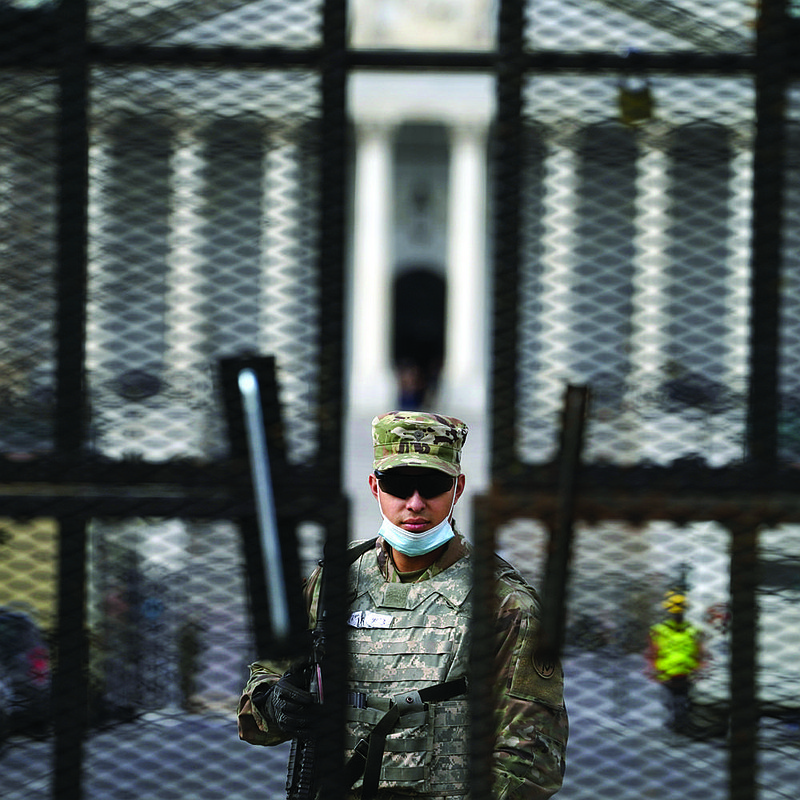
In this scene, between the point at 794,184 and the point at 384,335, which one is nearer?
the point at 794,184

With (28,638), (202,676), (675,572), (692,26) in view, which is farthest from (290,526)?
(692,26)

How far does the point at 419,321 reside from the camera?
3234cm

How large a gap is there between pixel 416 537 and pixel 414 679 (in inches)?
13.4

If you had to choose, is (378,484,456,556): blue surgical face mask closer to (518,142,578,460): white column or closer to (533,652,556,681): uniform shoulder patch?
(533,652,556,681): uniform shoulder patch

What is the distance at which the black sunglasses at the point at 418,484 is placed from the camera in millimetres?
2760

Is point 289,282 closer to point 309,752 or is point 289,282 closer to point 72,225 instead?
point 72,225

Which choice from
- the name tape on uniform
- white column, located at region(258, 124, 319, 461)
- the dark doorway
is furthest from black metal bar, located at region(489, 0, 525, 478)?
the dark doorway

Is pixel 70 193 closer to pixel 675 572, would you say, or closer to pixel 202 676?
pixel 202 676

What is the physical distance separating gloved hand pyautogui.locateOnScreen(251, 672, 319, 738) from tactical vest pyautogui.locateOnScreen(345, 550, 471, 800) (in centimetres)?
32

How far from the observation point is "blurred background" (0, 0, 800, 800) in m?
2.08

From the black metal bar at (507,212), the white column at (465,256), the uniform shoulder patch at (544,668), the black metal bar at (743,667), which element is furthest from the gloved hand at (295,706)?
the white column at (465,256)

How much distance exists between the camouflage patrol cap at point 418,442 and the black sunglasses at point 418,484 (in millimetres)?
34

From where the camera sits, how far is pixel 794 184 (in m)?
2.11

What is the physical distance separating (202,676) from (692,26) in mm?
1539
